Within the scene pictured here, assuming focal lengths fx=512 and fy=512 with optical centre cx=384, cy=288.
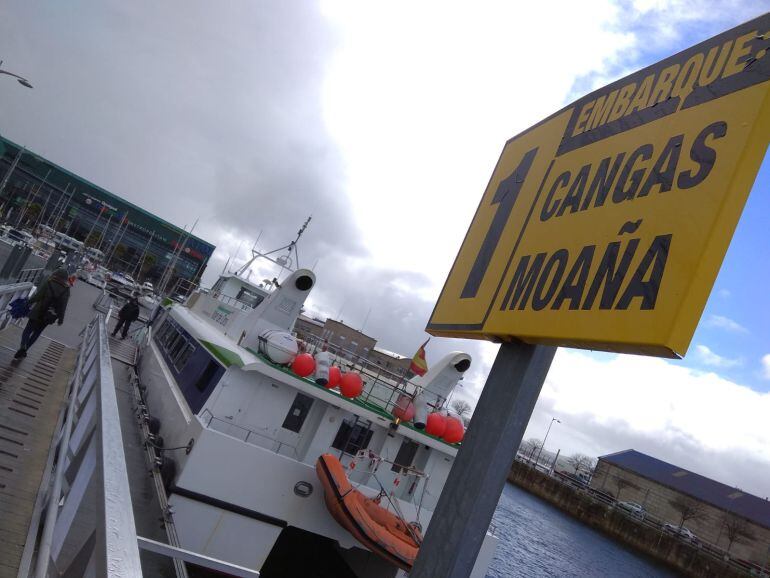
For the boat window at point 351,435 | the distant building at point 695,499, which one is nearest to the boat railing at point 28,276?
the boat window at point 351,435

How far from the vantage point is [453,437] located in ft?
38.9

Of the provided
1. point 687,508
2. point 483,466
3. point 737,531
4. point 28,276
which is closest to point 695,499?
point 687,508

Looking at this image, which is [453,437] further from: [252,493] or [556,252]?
[556,252]

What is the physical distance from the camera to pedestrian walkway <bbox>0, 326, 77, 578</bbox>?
10.6 feet

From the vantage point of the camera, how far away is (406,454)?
469 inches

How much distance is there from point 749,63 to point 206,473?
9.57 meters

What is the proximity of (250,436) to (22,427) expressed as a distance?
5830 mm

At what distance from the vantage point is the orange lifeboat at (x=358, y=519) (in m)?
9.25

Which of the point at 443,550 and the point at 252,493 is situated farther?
the point at 252,493

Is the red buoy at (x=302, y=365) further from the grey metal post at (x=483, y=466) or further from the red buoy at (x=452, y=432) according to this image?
the grey metal post at (x=483, y=466)

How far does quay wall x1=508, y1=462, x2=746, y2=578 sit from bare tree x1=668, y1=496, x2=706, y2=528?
41.0ft

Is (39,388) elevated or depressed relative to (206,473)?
elevated

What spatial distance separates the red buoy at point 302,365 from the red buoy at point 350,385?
741 millimetres

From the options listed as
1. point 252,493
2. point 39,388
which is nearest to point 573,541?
point 252,493
